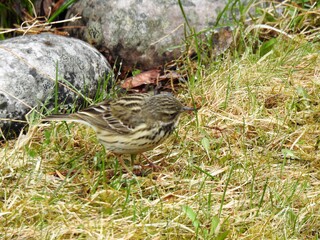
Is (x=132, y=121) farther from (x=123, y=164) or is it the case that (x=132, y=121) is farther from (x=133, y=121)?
(x=123, y=164)

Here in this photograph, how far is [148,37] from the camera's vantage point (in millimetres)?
8406

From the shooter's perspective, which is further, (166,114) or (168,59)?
(168,59)

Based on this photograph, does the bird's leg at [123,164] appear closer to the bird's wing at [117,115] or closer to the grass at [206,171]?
the grass at [206,171]

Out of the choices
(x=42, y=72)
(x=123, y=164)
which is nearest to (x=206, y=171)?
(x=123, y=164)

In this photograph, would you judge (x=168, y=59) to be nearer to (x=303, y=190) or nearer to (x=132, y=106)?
(x=132, y=106)

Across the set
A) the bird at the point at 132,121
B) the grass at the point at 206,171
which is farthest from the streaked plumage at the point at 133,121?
the grass at the point at 206,171

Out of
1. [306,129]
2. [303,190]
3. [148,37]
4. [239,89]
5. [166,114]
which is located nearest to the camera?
[303,190]

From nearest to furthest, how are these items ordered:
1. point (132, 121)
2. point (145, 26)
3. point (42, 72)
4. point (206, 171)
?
point (206, 171) → point (132, 121) → point (42, 72) → point (145, 26)

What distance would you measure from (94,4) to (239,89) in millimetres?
2190

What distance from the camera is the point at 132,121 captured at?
6.33 m

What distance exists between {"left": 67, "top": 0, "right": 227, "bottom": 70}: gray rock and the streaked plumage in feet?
6.55

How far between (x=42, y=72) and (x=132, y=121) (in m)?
1.41

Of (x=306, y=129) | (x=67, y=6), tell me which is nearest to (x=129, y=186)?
(x=306, y=129)

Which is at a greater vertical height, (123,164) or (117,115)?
(117,115)
